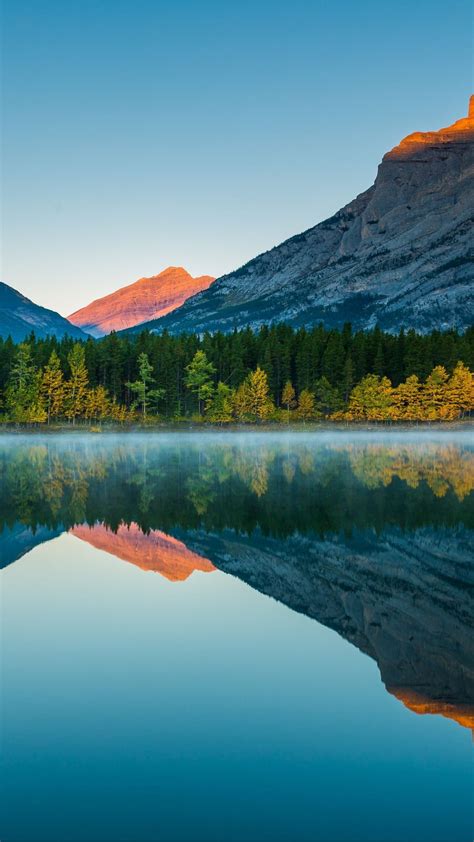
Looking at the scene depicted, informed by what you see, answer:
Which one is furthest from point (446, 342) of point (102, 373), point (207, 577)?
point (207, 577)

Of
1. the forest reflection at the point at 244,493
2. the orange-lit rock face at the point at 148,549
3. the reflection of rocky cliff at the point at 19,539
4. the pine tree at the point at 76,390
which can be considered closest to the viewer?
the orange-lit rock face at the point at 148,549

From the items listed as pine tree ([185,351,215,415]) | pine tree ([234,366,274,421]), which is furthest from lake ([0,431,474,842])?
pine tree ([185,351,215,415])

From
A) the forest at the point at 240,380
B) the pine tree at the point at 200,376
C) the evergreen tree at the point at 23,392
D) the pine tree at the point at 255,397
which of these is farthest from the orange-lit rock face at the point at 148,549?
the pine tree at the point at 200,376

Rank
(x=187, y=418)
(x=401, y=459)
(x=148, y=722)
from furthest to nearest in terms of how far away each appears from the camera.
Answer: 1. (x=187, y=418)
2. (x=401, y=459)
3. (x=148, y=722)

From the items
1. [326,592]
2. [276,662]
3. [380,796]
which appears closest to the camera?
[380,796]

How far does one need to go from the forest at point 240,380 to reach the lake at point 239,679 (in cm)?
8937

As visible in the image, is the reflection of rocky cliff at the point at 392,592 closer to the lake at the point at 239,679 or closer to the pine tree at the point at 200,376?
the lake at the point at 239,679

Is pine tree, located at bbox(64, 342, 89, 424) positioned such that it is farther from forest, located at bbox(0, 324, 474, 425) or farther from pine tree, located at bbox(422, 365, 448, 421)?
pine tree, located at bbox(422, 365, 448, 421)

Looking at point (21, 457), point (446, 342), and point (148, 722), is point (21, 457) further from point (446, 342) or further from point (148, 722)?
point (446, 342)

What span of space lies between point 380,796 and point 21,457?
59731 mm

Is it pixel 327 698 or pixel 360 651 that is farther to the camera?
pixel 360 651

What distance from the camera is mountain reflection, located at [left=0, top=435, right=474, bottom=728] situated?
1295 cm

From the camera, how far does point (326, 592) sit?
53.5ft

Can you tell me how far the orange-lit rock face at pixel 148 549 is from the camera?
19.3 metres
